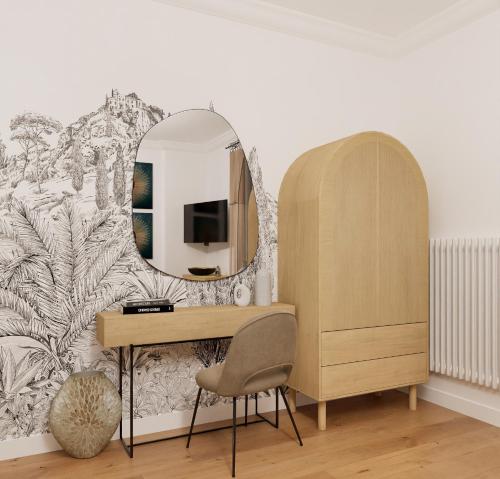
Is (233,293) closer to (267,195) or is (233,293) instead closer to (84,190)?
(267,195)

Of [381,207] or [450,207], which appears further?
[450,207]

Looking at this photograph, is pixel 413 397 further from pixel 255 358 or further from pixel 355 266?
pixel 255 358

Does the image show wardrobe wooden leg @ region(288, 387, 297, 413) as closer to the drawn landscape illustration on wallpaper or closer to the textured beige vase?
the drawn landscape illustration on wallpaper

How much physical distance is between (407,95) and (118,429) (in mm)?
3160

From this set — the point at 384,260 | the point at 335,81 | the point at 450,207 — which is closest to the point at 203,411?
the point at 384,260

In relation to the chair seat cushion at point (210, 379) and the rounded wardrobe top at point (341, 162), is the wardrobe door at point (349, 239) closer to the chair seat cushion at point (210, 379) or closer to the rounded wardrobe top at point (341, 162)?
the rounded wardrobe top at point (341, 162)

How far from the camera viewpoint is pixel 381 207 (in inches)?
124

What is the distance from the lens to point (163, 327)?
2.66m

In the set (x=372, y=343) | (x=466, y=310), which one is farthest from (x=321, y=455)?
(x=466, y=310)

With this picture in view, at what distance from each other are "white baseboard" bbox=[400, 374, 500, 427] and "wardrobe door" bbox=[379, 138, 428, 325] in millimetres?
524

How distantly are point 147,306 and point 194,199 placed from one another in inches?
30.5

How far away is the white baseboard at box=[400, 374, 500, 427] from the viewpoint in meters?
3.05

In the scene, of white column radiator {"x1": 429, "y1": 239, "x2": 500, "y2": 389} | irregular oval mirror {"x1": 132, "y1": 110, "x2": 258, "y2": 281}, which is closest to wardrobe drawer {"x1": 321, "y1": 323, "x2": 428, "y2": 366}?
white column radiator {"x1": 429, "y1": 239, "x2": 500, "y2": 389}

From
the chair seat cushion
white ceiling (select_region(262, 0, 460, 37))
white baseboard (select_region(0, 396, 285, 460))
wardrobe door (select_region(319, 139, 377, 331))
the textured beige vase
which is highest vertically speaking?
white ceiling (select_region(262, 0, 460, 37))
